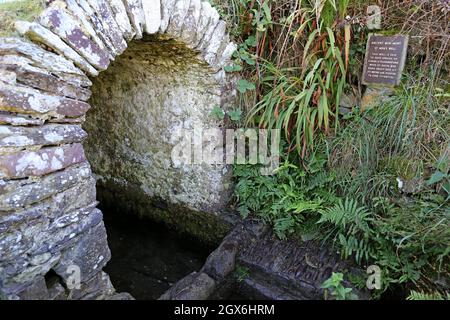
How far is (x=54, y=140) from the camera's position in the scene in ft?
6.37

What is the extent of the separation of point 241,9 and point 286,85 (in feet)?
2.51

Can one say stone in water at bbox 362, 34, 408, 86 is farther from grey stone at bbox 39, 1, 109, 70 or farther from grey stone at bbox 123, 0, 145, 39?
grey stone at bbox 39, 1, 109, 70

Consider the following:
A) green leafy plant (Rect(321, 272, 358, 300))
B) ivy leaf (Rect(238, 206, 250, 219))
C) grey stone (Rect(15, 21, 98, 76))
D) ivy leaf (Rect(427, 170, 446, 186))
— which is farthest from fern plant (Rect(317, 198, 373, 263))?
grey stone (Rect(15, 21, 98, 76))

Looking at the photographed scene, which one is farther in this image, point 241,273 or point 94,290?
point 241,273

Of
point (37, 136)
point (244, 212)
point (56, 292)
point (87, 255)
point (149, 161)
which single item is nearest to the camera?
point (37, 136)

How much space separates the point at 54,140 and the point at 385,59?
2.49 m

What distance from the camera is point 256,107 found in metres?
3.17

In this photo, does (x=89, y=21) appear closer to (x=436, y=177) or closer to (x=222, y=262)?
(x=222, y=262)

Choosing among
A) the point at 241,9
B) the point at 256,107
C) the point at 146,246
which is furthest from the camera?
the point at 146,246

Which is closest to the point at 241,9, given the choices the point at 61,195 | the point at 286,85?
the point at 286,85

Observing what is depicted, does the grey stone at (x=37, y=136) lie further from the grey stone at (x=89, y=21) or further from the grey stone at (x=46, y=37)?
the grey stone at (x=89, y=21)

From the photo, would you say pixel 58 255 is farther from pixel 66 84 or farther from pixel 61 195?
pixel 66 84

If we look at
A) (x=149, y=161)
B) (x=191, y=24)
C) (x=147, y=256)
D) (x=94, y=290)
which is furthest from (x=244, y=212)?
(x=191, y=24)

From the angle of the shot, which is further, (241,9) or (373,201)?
(241,9)
